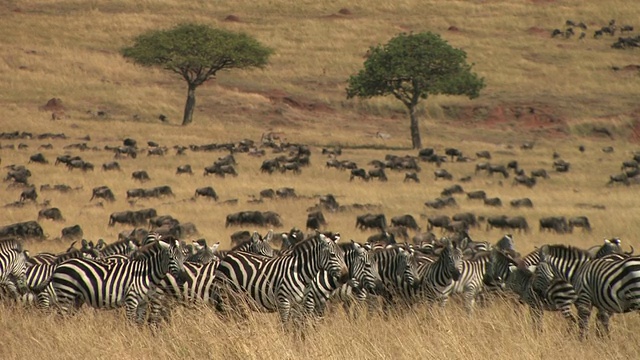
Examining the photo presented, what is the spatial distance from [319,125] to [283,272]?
170 feet

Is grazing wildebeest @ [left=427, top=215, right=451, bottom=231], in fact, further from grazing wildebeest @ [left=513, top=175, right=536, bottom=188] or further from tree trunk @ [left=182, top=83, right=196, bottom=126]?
tree trunk @ [left=182, top=83, right=196, bottom=126]

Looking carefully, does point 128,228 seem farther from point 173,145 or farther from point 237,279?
point 173,145

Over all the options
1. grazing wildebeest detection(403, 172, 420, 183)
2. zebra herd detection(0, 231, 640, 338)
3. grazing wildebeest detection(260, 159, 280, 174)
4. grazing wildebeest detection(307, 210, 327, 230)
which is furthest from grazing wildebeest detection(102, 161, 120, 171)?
zebra herd detection(0, 231, 640, 338)

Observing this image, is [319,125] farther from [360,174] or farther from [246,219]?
[246,219]

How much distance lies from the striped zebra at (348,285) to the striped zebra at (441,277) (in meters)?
0.67

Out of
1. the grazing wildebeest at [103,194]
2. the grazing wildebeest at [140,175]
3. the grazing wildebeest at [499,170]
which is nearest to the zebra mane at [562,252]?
the grazing wildebeest at [103,194]

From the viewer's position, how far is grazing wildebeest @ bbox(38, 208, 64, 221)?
93.5 ft

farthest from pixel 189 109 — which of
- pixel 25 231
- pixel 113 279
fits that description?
pixel 113 279

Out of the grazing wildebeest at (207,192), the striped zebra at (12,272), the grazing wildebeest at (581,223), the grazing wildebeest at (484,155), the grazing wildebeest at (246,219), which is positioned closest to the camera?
the striped zebra at (12,272)

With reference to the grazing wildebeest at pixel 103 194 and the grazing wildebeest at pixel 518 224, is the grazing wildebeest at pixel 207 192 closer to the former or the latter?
the grazing wildebeest at pixel 103 194

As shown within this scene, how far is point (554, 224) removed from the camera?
96.4 ft

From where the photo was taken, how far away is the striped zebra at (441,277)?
Answer: 13469 millimetres

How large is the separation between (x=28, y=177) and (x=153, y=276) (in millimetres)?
25291

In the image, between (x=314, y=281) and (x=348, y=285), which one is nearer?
(x=314, y=281)
